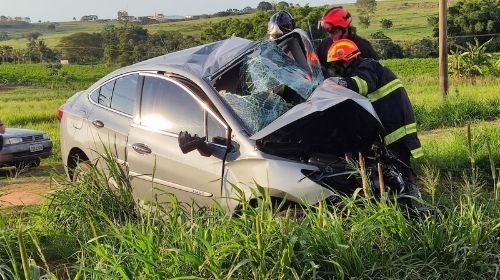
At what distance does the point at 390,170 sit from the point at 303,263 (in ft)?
5.39

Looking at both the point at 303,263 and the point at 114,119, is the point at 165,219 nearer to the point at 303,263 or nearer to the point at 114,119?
the point at 303,263

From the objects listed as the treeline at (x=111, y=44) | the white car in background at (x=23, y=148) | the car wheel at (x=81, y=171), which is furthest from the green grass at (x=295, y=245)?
the treeline at (x=111, y=44)

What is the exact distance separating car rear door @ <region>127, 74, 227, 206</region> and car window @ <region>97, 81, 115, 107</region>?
63cm

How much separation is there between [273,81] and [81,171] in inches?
71.9

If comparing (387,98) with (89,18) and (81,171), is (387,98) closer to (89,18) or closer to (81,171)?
(81,171)

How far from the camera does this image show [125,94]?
19.3 ft

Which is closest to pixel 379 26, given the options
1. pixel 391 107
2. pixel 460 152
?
pixel 460 152

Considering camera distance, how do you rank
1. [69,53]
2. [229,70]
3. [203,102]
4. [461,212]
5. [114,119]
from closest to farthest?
1. [461,212]
2. [203,102]
3. [229,70]
4. [114,119]
5. [69,53]

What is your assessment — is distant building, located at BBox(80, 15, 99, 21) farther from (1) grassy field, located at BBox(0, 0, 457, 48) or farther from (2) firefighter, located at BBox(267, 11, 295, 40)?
(2) firefighter, located at BBox(267, 11, 295, 40)

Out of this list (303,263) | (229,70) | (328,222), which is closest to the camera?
(303,263)

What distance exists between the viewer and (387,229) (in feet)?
11.9

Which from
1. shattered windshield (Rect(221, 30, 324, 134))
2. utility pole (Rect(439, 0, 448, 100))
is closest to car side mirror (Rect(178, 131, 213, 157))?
shattered windshield (Rect(221, 30, 324, 134))

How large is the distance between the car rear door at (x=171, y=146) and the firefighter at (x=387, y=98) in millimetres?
1092

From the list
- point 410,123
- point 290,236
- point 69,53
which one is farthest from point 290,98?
point 69,53
